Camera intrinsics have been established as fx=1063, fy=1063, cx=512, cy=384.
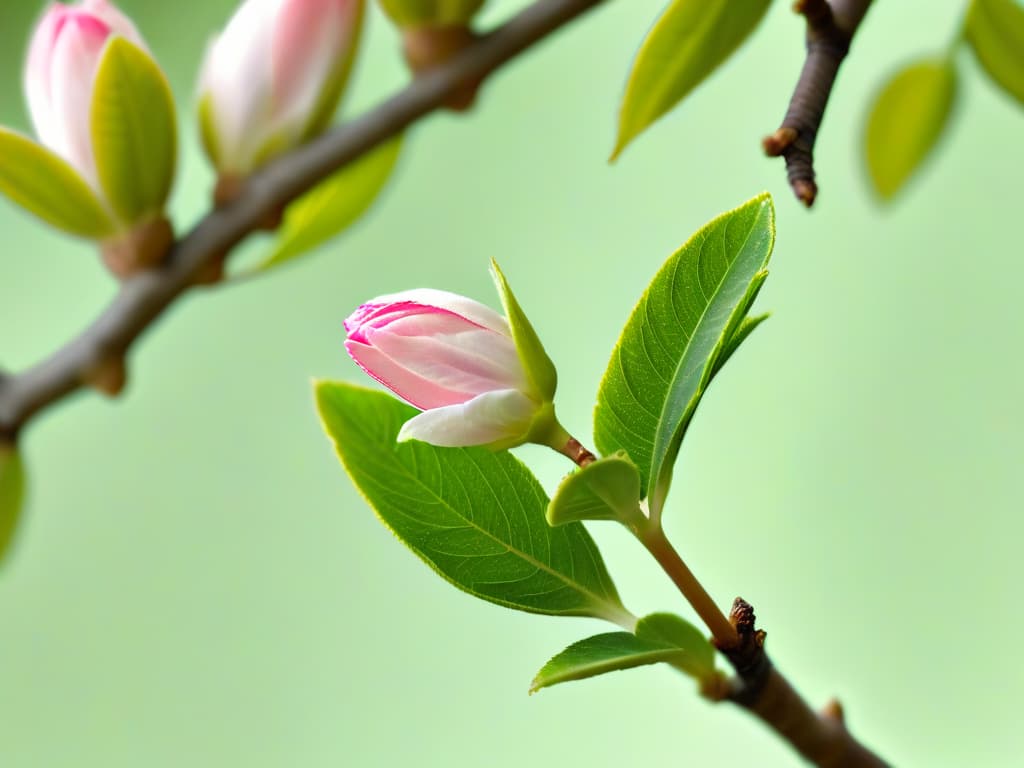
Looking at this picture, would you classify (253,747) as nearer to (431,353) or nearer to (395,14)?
(431,353)

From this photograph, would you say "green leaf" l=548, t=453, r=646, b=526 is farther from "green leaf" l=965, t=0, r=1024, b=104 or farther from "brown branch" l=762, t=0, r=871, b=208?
"green leaf" l=965, t=0, r=1024, b=104

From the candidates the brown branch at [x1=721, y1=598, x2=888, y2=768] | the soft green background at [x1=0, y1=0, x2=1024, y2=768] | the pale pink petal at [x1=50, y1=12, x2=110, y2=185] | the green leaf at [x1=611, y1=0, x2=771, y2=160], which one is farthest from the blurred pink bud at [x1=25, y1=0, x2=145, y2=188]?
the soft green background at [x1=0, y1=0, x2=1024, y2=768]

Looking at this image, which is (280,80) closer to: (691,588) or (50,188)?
(50,188)

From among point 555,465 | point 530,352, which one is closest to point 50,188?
point 530,352

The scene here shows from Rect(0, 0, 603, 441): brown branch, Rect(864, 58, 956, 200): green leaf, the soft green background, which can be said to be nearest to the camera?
Rect(0, 0, 603, 441): brown branch

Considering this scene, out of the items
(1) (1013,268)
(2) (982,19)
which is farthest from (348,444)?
(1) (1013,268)

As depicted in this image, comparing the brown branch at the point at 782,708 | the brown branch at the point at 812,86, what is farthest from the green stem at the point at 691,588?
the brown branch at the point at 812,86
